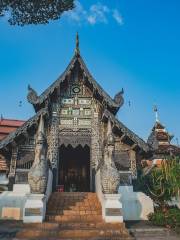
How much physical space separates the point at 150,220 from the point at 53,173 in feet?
15.3

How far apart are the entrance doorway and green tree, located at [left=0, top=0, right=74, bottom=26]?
8.29 metres

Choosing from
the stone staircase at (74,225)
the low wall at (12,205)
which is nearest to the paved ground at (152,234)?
the stone staircase at (74,225)

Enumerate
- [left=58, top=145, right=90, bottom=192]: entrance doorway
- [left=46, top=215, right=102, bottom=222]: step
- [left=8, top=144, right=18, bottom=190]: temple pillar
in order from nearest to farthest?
1. [left=46, top=215, right=102, bottom=222]: step
2. [left=8, top=144, right=18, bottom=190]: temple pillar
3. [left=58, top=145, right=90, bottom=192]: entrance doorway

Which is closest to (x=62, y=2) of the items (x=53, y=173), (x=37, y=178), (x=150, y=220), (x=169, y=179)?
(x=37, y=178)

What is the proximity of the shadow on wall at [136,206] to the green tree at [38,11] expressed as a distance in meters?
7.66

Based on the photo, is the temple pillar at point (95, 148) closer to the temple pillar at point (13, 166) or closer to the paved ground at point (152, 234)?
the temple pillar at point (13, 166)

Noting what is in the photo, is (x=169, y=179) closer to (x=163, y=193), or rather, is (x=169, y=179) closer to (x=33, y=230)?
(x=163, y=193)

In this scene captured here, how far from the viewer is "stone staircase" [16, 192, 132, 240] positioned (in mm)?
6652

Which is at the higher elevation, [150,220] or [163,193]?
[163,193]

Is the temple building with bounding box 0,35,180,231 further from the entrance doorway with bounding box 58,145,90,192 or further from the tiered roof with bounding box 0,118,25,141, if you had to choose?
the tiered roof with bounding box 0,118,25,141

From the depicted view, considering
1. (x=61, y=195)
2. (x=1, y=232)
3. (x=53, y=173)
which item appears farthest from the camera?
(x=53, y=173)

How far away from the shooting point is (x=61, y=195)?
10.2 m

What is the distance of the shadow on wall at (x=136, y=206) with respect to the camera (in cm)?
991

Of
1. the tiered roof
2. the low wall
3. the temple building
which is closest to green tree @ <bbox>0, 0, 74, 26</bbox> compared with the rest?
the temple building
